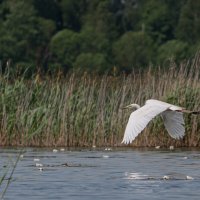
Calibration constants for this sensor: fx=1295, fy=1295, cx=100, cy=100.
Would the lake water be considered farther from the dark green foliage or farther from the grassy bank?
the dark green foliage

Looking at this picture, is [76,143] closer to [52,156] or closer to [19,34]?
[52,156]

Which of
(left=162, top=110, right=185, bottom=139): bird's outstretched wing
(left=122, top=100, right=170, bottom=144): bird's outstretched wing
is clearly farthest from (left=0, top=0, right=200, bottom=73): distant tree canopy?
(left=122, top=100, right=170, bottom=144): bird's outstretched wing

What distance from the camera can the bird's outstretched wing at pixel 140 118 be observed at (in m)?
14.7

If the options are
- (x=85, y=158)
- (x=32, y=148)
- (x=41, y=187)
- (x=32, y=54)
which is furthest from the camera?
(x=32, y=54)

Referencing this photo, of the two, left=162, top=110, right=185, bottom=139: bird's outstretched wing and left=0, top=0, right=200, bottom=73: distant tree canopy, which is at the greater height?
left=0, top=0, right=200, bottom=73: distant tree canopy

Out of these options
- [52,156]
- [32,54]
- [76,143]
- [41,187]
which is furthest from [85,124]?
[32,54]

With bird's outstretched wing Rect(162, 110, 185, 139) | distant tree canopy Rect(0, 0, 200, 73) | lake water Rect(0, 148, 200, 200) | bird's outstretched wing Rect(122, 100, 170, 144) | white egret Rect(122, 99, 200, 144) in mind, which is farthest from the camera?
distant tree canopy Rect(0, 0, 200, 73)

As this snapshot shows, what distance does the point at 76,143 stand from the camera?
61.3 ft

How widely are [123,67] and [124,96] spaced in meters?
33.2

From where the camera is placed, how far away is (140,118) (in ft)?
49.7

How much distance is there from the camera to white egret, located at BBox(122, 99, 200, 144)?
48.5 ft

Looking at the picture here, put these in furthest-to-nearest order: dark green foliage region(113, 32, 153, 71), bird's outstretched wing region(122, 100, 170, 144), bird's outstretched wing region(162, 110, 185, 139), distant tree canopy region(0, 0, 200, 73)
Result: dark green foliage region(113, 32, 153, 71)
distant tree canopy region(0, 0, 200, 73)
bird's outstretched wing region(162, 110, 185, 139)
bird's outstretched wing region(122, 100, 170, 144)

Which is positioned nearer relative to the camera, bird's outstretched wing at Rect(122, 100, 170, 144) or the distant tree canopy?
bird's outstretched wing at Rect(122, 100, 170, 144)

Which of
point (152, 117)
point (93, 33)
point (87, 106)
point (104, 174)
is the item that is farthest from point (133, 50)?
point (104, 174)
